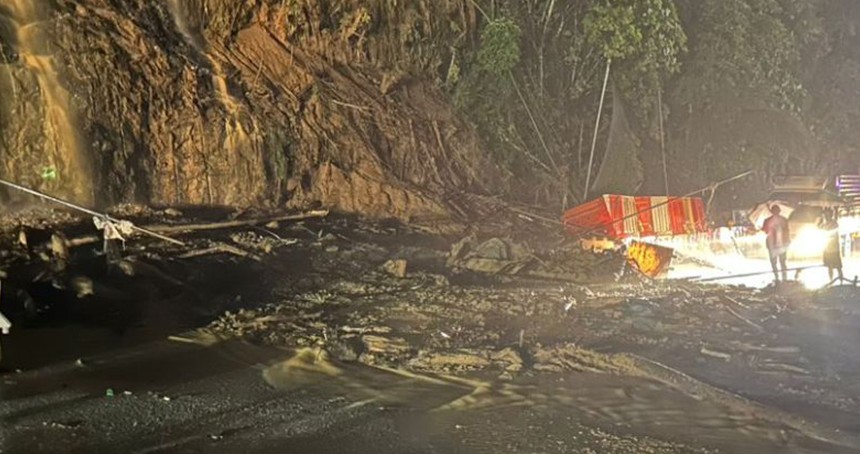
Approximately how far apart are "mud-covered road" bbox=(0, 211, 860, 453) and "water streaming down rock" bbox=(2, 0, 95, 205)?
6.31ft

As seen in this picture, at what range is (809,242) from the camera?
723 inches

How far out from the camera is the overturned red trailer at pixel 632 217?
17.2 m

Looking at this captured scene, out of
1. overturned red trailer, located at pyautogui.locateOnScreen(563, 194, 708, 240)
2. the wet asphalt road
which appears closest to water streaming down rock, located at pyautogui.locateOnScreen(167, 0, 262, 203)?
the wet asphalt road

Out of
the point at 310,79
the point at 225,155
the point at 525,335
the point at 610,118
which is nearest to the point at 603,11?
the point at 610,118

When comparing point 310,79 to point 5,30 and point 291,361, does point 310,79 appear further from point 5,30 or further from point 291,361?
point 291,361

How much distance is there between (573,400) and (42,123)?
934 cm

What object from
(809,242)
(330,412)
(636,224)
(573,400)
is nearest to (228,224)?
(330,412)

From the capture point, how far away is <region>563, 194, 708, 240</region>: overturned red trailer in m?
17.2

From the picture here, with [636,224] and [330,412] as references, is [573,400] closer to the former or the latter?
[330,412]

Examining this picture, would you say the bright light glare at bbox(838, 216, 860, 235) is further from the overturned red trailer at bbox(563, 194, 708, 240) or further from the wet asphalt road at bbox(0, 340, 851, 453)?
the wet asphalt road at bbox(0, 340, 851, 453)

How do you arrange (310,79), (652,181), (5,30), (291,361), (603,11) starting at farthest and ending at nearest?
(652,181) < (603,11) < (310,79) < (5,30) < (291,361)

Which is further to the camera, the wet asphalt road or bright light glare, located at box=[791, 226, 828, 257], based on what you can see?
bright light glare, located at box=[791, 226, 828, 257]

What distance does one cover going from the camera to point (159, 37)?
47.0ft

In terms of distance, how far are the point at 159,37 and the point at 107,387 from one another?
920 cm
